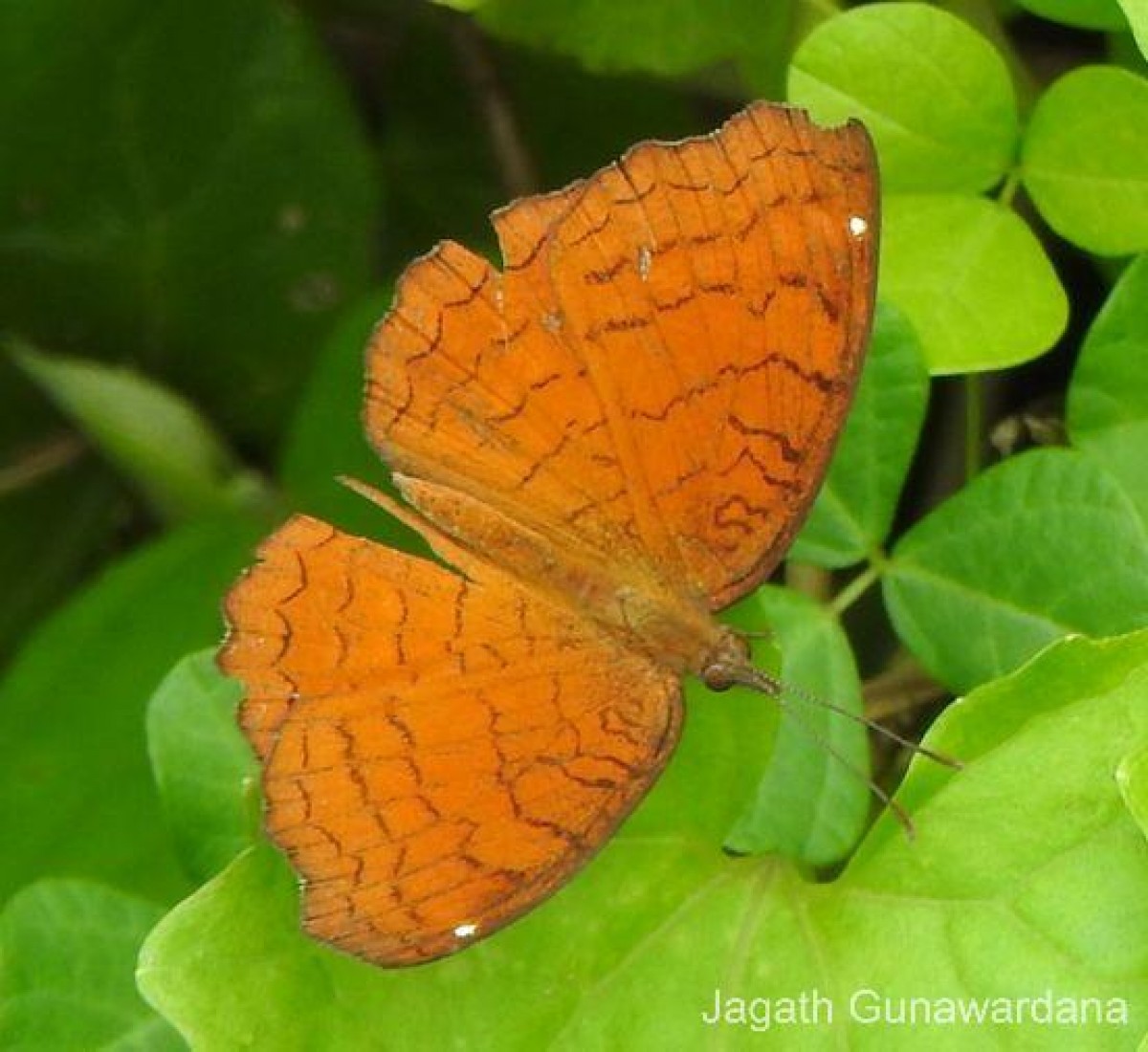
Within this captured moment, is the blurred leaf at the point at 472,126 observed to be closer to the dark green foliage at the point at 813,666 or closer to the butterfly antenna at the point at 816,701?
the dark green foliage at the point at 813,666

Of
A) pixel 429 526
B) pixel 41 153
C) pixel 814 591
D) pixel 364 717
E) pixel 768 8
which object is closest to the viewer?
pixel 364 717

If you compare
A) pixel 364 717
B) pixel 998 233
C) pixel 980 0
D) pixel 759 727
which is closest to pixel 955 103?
pixel 998 233

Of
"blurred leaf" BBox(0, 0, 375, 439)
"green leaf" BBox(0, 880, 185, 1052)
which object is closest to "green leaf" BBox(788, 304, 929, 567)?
"green leaf" BBox(0, 880, 185, 1052)

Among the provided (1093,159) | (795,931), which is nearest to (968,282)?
(1093,159)

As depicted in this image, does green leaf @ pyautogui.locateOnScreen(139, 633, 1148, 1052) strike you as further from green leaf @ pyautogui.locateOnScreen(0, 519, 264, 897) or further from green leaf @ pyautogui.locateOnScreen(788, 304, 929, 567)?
green leaf @ pyautogui.locateOnScreen(0, 519, 264, 897)

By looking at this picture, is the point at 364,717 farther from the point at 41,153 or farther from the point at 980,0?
the point at 41,153

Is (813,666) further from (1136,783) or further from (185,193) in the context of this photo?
(185,193)

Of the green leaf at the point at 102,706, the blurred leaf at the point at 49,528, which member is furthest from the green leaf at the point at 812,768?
the blurred leaf at the point at 49,528
